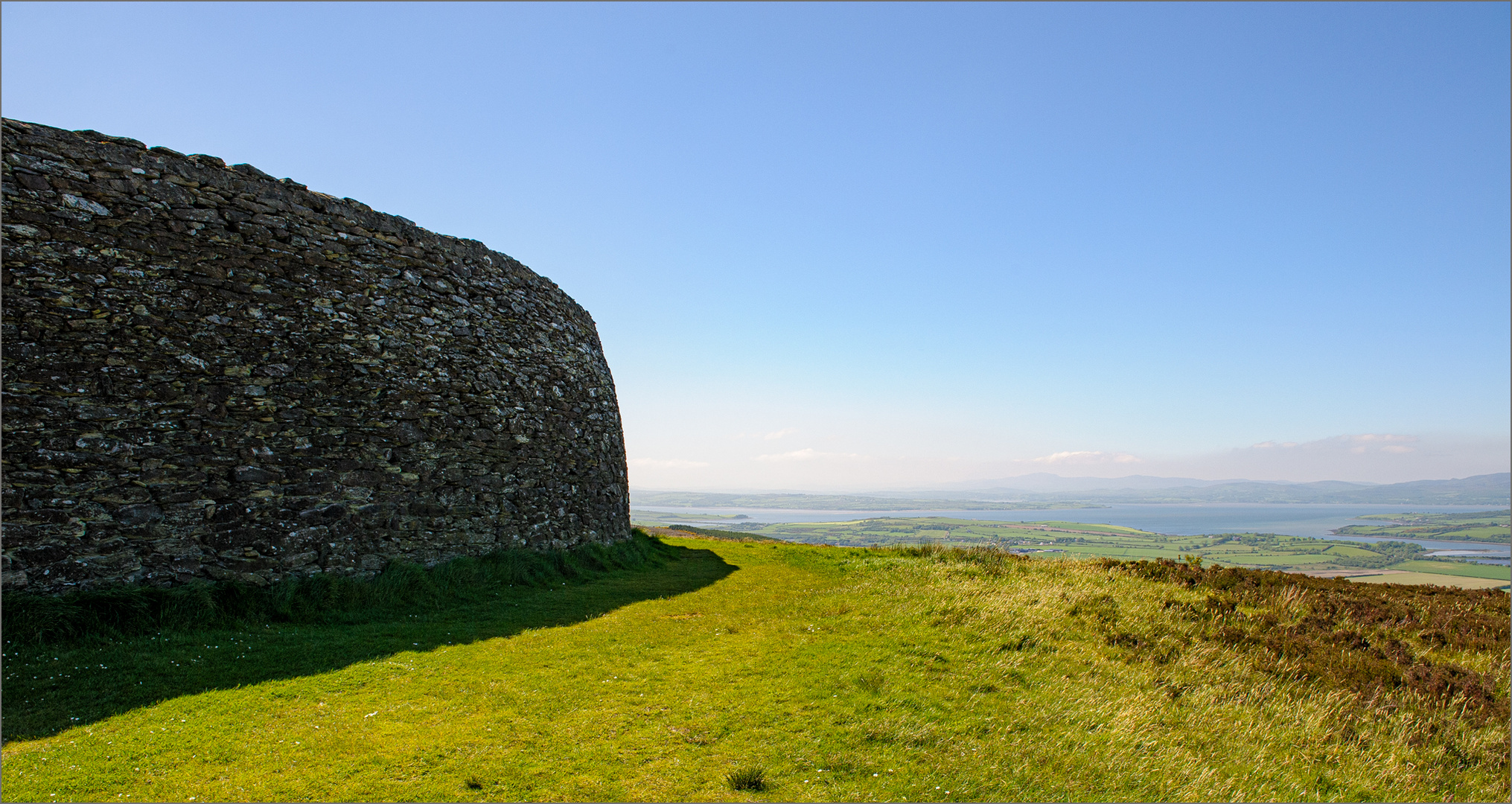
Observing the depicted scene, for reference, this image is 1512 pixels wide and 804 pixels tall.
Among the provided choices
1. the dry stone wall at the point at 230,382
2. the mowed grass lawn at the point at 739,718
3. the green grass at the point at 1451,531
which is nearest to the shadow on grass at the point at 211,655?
the mowed grass lawn at the point at 739,718

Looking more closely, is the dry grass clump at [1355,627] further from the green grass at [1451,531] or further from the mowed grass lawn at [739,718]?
the green grass at [1451,531]

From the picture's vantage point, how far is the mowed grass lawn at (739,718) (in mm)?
4938

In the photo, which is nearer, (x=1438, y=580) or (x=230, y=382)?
(x=230, y=382)

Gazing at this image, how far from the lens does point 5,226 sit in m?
8.42

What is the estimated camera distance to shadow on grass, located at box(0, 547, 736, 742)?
5.89 m

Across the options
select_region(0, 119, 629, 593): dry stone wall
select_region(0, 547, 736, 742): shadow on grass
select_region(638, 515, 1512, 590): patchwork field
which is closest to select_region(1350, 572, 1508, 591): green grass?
select_region(638, 515, 1512, 590): patchwork field

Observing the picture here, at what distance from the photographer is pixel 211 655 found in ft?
24.1

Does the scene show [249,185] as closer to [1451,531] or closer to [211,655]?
[211,655]

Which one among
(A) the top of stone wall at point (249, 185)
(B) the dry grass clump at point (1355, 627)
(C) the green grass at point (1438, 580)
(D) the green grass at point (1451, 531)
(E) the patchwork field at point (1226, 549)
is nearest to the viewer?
(B) the dry grass clump at point (1355, 627)

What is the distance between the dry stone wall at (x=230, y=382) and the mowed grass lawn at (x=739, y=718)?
80.2 inches

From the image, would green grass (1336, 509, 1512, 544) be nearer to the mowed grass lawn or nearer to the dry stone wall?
the mowed grass lawn

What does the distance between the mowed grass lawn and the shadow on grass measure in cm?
5

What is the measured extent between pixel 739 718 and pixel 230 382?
31.0 feet

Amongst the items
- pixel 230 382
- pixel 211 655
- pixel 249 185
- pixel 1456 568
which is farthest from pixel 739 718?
pixel 1456 568
